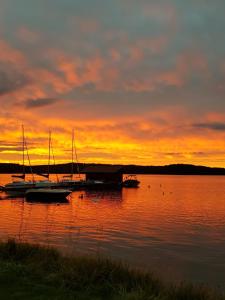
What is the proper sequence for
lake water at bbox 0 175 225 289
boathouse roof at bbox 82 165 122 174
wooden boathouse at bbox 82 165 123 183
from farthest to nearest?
1. boathouse roof at bbox 82 165 122 174
2. wooden boathouse at bbox 82 165 123 183
3. lake water at bbox 0 175 225 289

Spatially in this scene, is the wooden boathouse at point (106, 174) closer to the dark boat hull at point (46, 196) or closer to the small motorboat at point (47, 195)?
the dark boat hull at point (46, 196)

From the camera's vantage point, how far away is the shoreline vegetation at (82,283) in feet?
32.6

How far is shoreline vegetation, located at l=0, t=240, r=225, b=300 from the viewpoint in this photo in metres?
9.93

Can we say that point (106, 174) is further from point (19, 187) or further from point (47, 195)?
point (47, 195)

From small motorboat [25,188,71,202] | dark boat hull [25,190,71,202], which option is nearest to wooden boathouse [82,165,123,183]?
dark boat hull [25,190,71,202]

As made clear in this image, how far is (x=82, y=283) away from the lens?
35.9 ft

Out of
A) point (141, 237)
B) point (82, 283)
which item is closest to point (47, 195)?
point (141, 237)

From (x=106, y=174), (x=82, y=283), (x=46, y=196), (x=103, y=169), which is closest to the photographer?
(x=82, y=283)

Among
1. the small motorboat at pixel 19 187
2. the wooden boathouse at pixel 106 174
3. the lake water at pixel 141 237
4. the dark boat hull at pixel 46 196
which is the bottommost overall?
the lake water at pixel 141 237

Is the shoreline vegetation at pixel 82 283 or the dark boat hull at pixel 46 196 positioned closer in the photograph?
the shoreline vegetation at pixel 82 283

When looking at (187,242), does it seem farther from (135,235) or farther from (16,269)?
(16,269)

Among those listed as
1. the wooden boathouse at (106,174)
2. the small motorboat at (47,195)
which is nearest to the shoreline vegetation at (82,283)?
the small motorboat at (47,195)

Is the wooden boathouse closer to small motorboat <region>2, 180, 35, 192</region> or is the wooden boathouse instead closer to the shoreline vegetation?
small motorboat <region>2, 180, 35, 192</region>

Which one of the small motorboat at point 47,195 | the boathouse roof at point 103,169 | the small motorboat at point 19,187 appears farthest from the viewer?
the boathouse roof at point 103,169
